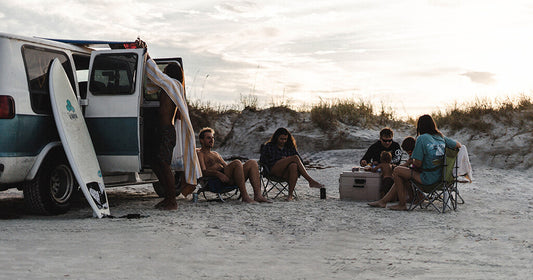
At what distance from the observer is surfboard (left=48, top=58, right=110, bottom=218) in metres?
6.85

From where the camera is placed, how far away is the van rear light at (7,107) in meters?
6.33

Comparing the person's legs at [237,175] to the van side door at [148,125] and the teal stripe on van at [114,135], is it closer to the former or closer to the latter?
the van side door at [148,125]

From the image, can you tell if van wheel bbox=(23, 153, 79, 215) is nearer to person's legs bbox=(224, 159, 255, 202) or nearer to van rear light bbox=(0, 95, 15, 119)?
van rear light bbox=(0, 95, 15, 119)

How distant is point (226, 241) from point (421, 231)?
2302 millimetres

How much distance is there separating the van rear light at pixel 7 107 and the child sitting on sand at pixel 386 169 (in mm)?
5294

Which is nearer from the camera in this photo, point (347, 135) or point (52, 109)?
point (52, 109)

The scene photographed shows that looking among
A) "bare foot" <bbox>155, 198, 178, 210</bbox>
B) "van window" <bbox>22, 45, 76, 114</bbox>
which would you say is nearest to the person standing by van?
"bare foot" <bbox>155, 198, 178, 210</bbox>

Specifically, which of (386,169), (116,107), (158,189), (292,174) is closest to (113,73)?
(116,107)

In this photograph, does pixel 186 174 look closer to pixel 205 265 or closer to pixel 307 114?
pixel 205 265

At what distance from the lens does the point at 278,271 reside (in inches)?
178

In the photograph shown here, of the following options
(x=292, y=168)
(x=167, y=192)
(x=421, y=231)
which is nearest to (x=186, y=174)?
(x=167, y=192)

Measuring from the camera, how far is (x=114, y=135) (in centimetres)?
742

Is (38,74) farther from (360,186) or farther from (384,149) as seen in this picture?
(384,149)

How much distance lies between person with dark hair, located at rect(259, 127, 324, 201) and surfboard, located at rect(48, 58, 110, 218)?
276 centimetres
